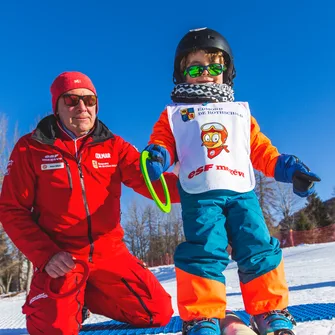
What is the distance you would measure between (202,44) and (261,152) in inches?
30.1

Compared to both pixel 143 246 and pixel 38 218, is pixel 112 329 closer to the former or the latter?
pixel 38 218

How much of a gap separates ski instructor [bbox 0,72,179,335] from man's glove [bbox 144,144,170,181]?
2.20 feet

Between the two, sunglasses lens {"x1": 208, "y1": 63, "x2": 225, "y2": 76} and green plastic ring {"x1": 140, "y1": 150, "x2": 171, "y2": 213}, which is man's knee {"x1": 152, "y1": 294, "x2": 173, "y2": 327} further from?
sunglasses lens {"x1": 208, "y1": 63, "x2": 225, "y2": 76}

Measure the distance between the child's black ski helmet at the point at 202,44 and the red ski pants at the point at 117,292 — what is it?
4.63 feet

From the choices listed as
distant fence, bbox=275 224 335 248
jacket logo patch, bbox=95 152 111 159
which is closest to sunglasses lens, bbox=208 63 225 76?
jacket logo patch, bbox=95 152 111 159

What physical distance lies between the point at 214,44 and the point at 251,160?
76 cm

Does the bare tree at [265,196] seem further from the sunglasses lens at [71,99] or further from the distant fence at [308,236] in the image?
the sunglasses lens at [71,99]

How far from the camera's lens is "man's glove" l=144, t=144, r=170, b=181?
188 cm

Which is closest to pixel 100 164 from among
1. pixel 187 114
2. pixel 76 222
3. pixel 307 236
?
pixel 76 222

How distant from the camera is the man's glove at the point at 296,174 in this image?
1.88 meters

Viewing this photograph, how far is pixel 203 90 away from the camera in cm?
225

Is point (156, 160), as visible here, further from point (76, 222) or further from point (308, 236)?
point (308, 236)

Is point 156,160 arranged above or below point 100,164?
below

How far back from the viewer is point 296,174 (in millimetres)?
1916
